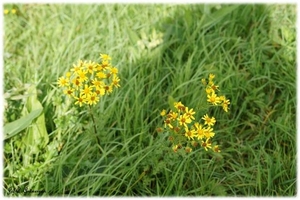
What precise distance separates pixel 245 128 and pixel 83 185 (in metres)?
0.73

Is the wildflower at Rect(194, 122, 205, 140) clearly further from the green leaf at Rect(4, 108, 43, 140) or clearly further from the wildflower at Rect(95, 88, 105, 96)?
the green leaf at Rect(4, 108, 43, 140)

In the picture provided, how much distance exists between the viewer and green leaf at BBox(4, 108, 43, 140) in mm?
2064

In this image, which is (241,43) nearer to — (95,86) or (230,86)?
(230,86)

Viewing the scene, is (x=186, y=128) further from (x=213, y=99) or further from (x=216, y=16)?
(x=216, y=16)

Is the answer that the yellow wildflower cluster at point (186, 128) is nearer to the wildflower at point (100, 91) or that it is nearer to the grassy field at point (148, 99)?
the grassy field at point (148, 99)

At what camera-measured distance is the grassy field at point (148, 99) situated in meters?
1.97

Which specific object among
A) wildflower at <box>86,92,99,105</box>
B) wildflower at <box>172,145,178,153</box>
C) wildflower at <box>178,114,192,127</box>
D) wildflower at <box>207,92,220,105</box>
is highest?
wildflower at <box>86,92,99,105</box>

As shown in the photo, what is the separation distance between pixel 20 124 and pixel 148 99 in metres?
0.53

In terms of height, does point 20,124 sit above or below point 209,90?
below

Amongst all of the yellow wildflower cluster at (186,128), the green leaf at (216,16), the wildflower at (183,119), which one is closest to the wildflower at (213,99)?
the yellow wildflower cluster at (186,128)

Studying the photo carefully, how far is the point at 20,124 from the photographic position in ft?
6.81

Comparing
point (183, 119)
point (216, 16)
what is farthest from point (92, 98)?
point (216, 16)

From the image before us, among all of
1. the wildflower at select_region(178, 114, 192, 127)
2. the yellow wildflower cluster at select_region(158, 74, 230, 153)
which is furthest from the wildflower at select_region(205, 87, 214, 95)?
the wildflower at select_region(178, 114, 192, 127)

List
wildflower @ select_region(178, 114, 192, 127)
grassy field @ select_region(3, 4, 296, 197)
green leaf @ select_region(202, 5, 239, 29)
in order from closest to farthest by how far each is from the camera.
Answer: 1. wildflower @ select_region(178, 114, 192, 127)
2. grassy field @ select_region(3, 4, 296, 197)
3. green leaf @ select_region(202, 5, 239, 29)
